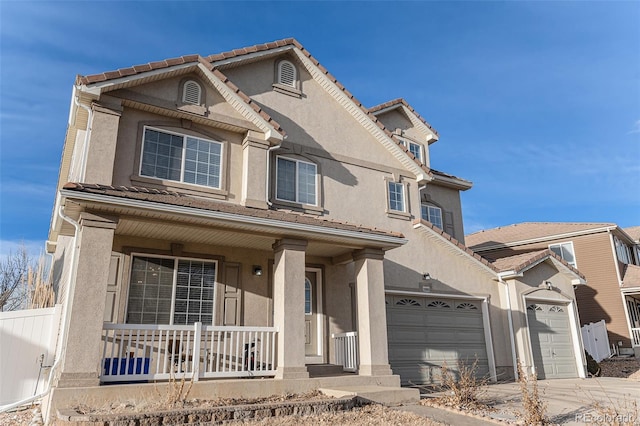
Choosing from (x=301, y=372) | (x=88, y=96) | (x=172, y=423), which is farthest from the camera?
(x=88, y=96)

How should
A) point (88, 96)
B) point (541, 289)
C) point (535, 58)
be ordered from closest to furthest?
point (88, 96)
point (541, 289)
point (535, 58)

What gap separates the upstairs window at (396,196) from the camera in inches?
539

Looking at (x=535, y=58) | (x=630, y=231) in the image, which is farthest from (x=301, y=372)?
(x=630, y=231)

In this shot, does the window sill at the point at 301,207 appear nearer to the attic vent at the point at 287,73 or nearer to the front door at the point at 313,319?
the front door at the point at 313,319

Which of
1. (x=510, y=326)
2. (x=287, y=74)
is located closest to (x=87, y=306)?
(x=287, y=74)

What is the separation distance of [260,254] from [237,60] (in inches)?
207

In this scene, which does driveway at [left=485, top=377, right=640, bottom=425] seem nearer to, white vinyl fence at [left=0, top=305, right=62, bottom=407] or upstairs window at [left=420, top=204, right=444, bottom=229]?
upstairs window at [left=420, top=204, right=444, bottom=229]

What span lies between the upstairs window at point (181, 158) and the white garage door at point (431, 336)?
229 inches

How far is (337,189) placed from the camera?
1260 cm

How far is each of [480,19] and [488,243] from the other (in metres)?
14.1

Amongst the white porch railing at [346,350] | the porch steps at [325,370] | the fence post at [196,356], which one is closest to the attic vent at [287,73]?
the white porch railing at [346,350]

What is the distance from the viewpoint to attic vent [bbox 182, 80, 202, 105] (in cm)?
1045

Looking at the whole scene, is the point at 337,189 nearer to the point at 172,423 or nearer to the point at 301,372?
the point at 301,372

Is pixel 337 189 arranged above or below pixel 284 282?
above
